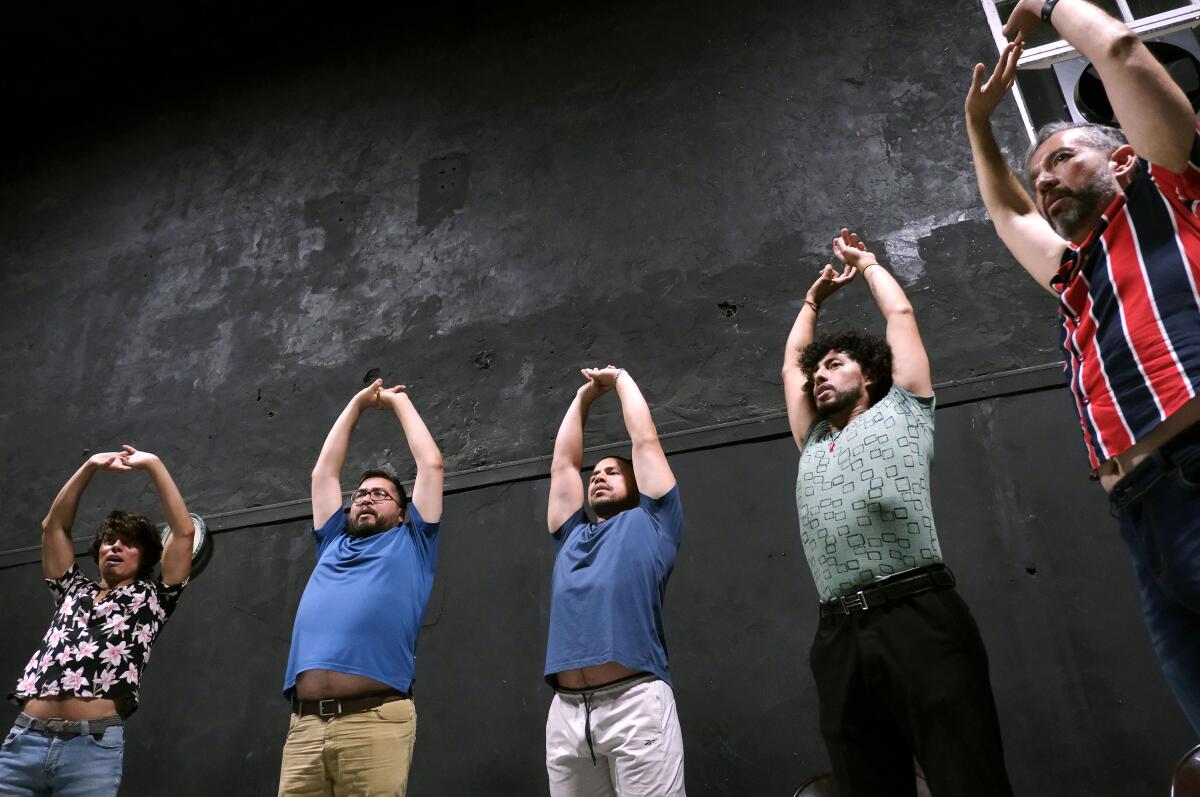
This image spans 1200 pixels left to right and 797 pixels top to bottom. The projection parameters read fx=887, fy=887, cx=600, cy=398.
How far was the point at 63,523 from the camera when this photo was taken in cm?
304

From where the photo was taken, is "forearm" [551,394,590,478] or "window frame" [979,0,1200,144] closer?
"forearm" [551,394,590,478]

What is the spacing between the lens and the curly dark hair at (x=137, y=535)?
2.86 metres

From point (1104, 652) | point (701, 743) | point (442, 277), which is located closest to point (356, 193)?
point (442, 277)

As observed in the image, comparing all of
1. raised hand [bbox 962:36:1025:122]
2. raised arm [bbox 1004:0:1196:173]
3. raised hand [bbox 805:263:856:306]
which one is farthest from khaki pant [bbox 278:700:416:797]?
raised arm [bbox 1004:0:1196:173]

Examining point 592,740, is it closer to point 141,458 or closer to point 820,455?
point 820,455

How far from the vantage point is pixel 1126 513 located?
49.8 inches

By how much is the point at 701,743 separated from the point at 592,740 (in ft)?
2.67

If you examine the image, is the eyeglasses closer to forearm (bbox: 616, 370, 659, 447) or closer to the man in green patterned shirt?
forearm (bbox: 616, 370, 659, 447)

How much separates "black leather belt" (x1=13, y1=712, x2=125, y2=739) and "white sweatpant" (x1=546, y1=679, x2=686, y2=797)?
133 centimetres

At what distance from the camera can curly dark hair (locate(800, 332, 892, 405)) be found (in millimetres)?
2248

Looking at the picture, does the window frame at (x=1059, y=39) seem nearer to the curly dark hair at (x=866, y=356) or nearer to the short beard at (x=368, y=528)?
the curly dark hair at (x=866, y=356)

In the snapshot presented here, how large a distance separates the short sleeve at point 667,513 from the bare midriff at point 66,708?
167cm

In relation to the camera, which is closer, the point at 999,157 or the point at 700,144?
the point at 999,157

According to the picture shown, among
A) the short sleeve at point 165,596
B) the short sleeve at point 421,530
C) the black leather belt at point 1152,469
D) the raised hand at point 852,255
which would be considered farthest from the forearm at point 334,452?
the black leather belt at point 1152,469
